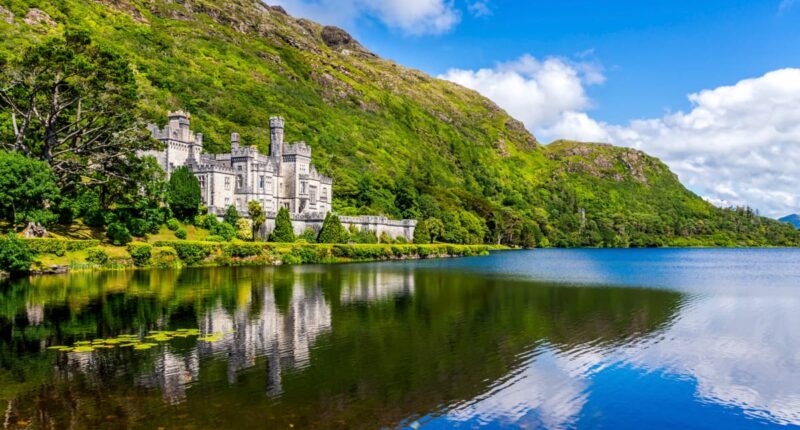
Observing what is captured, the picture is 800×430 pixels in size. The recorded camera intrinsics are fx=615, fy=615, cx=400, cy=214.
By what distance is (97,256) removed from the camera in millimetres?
50594

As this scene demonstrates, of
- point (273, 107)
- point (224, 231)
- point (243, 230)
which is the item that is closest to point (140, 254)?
point (224, 231)

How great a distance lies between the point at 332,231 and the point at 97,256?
3309 centimetres

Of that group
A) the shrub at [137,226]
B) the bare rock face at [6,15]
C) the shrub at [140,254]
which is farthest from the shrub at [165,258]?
the bare rock face at [6,15]

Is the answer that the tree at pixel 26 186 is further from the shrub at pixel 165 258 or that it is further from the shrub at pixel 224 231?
the shrub at pixel 224 231

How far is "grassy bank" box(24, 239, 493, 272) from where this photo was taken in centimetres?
4841

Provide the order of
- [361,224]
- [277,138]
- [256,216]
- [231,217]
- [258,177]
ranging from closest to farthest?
[231,217], [256,216], [258,177], [361,224], [277,138]

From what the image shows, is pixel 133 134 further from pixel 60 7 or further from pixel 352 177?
pixel 60 7

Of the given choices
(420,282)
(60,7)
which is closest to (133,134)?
(420,282)

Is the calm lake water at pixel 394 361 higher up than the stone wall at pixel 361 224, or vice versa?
the stone wall at pixel 361 224

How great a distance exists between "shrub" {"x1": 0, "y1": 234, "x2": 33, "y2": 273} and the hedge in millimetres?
1850

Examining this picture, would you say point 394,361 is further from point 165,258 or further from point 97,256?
point 165,258

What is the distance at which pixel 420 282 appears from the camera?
46125 millimetres

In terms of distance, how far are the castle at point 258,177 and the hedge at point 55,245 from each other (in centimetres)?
2476

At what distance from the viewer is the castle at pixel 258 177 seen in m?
81.0
